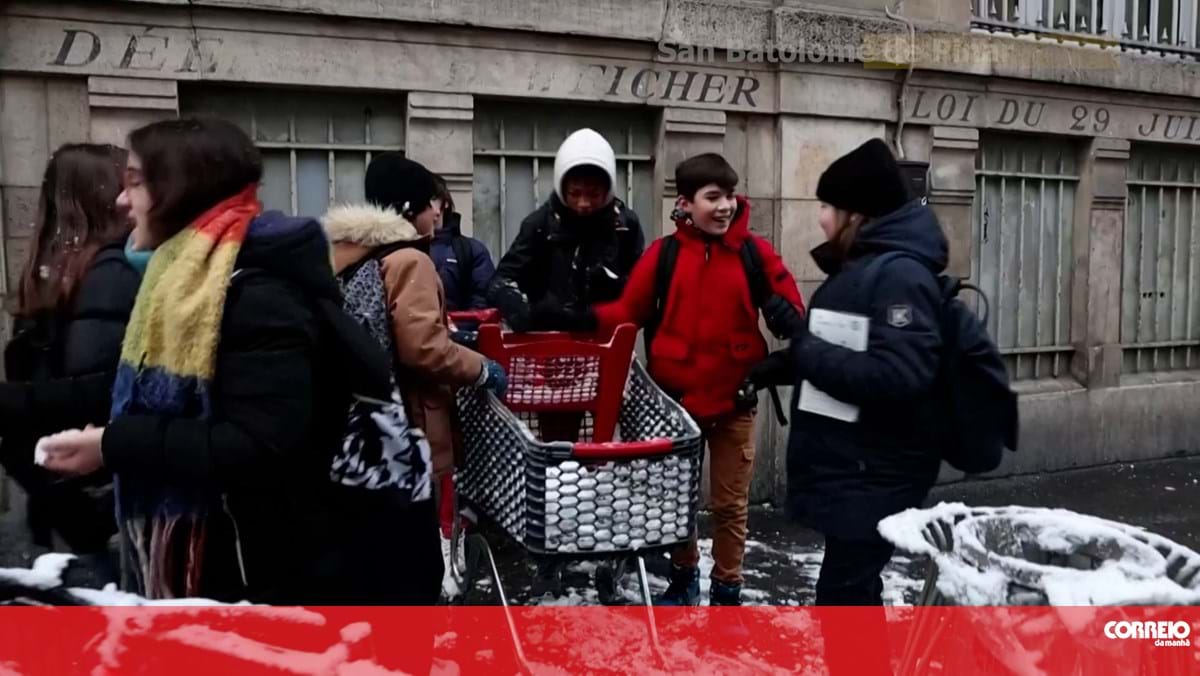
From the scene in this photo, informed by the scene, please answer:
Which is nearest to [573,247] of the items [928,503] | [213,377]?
[213,377]

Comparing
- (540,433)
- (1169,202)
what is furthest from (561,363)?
(1169,202)

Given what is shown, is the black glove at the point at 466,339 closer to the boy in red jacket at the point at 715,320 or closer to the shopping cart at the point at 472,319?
the shopping cart at the point at 472,319

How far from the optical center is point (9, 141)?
208 inches

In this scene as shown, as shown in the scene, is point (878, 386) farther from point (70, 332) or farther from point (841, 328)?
point (70, 332)

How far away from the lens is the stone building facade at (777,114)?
214 inches

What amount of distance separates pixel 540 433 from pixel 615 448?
0.79 m

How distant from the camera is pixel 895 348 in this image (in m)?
3.07

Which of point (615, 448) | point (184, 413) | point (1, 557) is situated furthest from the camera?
point (1, 557)

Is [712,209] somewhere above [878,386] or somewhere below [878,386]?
above

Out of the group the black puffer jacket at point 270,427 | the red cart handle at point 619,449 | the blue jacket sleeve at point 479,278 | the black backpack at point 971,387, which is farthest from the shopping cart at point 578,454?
the blue jacket sleeve at point 479,278

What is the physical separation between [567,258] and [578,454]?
133cm

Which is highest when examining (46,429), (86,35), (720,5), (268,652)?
(720,5)

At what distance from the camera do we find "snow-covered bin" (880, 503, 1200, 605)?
195cm

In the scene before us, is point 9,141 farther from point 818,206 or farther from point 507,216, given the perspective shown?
point 818,206
